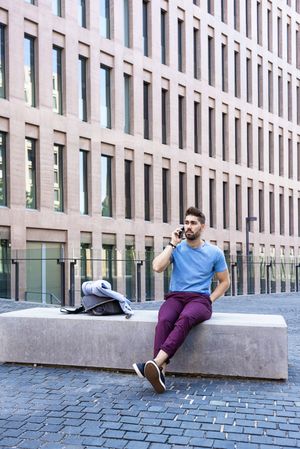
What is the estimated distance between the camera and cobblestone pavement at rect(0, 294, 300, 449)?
4273mm

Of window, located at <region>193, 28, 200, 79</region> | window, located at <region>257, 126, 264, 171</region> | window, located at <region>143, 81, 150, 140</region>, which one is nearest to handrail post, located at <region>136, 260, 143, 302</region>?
window, located at <region>143, 81, 150, 140</region>

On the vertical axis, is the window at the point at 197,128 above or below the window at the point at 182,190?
above

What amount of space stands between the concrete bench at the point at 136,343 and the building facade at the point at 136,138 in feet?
42.3

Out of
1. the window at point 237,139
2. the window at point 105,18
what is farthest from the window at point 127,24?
the window at point 237,139

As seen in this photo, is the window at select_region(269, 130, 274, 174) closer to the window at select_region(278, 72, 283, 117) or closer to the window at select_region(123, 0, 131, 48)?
the window at select_region(278, 72, 283, 117)

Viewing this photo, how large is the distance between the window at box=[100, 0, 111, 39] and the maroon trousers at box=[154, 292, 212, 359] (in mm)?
23093

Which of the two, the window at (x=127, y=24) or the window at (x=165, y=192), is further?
the window at (x=165, y=192)

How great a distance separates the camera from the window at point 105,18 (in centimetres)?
2766

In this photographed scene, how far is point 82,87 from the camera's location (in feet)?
87.2

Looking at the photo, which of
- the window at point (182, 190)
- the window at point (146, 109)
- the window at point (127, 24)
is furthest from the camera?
the window at point (182, 190)

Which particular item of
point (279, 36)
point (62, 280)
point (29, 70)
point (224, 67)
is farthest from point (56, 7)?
point (279, 36)

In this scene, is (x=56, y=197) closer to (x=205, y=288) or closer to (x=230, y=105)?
(x=230, y=105)

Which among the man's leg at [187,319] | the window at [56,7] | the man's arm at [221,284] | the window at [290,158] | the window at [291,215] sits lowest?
the man's leg at [187,319]

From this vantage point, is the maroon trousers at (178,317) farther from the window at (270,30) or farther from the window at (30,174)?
the window at (270,30)
